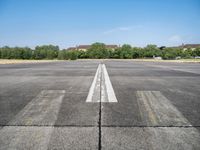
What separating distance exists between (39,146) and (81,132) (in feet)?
2.37

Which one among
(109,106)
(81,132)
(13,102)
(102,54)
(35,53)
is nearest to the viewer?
(81,132)

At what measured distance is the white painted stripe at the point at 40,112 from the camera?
385 cm

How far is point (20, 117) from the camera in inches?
161

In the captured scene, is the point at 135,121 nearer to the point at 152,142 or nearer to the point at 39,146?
the point at 152,142

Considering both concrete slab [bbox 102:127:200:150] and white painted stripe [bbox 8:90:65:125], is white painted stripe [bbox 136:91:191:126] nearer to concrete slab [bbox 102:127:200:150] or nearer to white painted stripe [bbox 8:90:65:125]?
concrete slab [bbox 102:127:200:150]

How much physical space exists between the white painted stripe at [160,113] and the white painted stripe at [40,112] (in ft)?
6.18

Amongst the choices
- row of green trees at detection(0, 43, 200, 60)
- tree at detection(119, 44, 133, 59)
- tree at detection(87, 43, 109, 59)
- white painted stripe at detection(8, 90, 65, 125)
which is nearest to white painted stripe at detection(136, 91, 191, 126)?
white painted stripe at detection(8, 90, 65, 125)

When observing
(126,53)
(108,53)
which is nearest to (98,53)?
(108,53)

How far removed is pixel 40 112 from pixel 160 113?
8.45 ft

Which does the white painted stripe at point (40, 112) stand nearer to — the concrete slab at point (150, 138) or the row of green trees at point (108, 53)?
the concrete slab at point (150, 138)

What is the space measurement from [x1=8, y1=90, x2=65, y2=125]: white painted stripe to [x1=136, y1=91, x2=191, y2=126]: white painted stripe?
188cm

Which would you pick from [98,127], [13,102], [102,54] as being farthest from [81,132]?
[102,54]

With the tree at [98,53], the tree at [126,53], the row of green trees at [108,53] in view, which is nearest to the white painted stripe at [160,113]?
the row of green trees at [108,53]

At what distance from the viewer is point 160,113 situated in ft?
14.5
